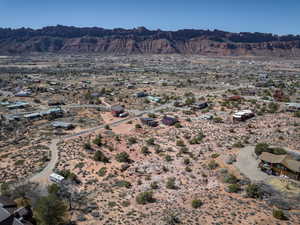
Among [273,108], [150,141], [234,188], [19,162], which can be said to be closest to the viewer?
[234,188]

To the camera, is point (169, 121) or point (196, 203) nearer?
point (196, 203)

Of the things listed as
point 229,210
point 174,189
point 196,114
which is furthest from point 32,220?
point 196,114

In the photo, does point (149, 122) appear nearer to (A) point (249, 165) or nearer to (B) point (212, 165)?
(B) point (212, 165)

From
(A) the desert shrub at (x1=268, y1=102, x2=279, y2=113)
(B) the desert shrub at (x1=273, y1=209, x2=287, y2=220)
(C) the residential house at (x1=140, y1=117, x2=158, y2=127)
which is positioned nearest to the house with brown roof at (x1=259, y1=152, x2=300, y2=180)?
(B) the desert shrub at (x1=273, y1=209, x2=287, y2=220)

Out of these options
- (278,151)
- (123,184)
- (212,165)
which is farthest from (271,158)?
(123,184)

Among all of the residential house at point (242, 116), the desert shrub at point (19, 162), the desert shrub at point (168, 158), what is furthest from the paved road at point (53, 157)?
the residential house at point (242, 116)

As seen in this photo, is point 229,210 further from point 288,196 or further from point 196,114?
point 196,114

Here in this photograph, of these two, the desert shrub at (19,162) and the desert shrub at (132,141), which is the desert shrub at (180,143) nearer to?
the desert shrub at (132,141)
